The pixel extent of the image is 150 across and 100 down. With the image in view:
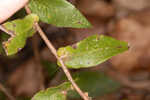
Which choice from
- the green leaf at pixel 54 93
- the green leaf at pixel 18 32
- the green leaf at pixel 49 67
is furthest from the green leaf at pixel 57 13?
the green leaf at pixel 49 67

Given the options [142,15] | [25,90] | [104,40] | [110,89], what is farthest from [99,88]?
[104,40]

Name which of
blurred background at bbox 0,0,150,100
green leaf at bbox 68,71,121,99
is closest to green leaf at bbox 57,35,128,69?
green leaf at bbox 68,71,121,99

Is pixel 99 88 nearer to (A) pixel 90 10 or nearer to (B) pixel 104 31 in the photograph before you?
(B) pixel 104 31

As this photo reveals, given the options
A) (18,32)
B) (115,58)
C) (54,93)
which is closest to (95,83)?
(115,58)

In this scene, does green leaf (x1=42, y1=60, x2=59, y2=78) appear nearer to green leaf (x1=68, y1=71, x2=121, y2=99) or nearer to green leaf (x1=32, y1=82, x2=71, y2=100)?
green leaf (x1=68, y1=71, x2=121, y2=99)

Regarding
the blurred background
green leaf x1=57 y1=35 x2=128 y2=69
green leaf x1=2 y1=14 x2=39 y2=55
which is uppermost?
green leaf x1=2 y1=14 x2=39 y2=55
